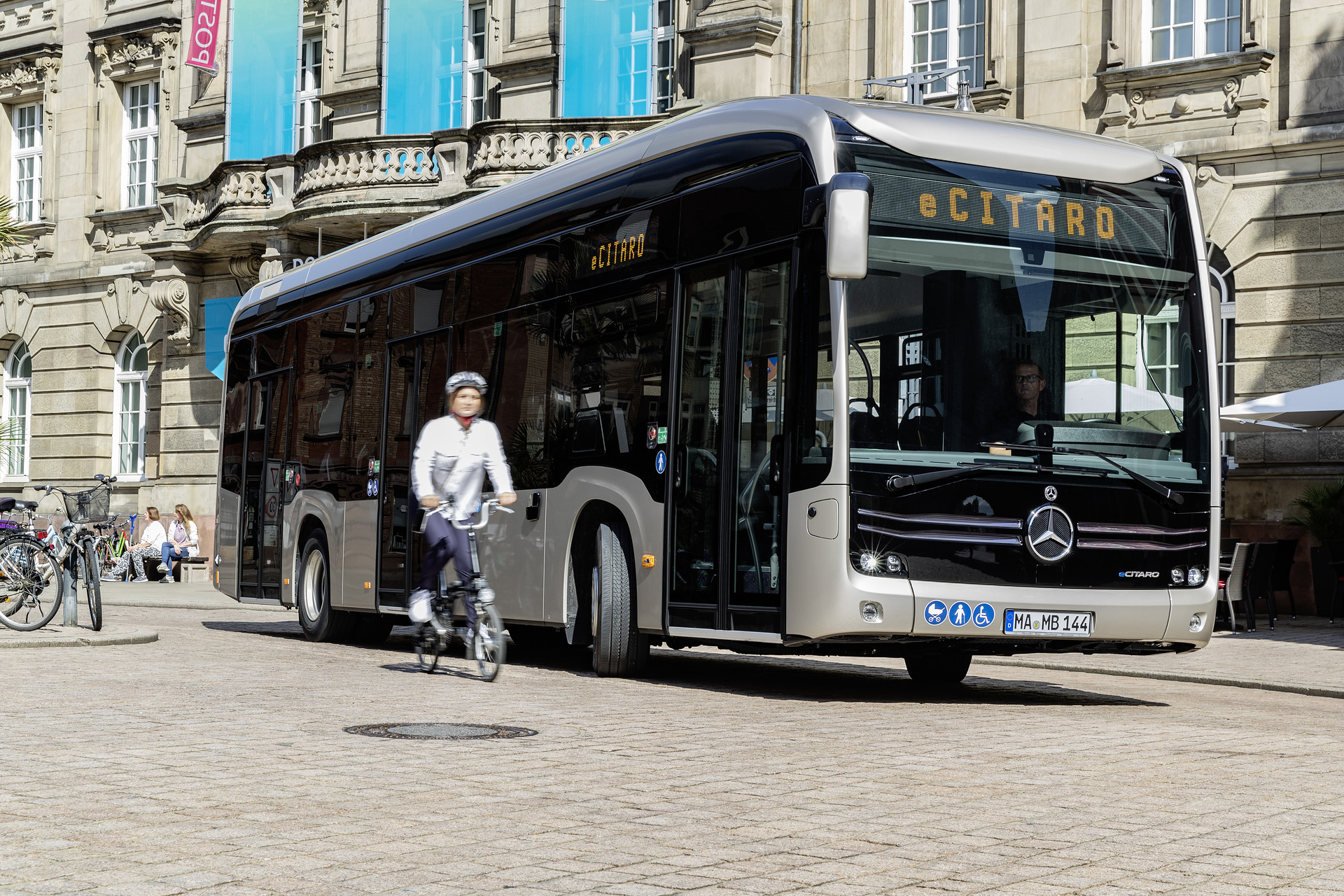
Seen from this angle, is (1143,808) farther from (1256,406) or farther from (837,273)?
(1256,406)

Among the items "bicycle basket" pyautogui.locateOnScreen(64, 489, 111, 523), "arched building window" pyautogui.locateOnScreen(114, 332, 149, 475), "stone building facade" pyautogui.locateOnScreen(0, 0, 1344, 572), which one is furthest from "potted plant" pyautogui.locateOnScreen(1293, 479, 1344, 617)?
"arched building window" pyautogui.locateOnScreen(114, 332, 149, 475)

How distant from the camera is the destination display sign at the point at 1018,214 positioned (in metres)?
9.91

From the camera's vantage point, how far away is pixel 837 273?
30.3ft

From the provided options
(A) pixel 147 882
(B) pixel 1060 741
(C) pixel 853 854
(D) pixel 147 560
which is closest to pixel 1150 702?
(B) pixel 1060 741

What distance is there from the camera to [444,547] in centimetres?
1126

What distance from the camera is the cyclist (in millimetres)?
11219

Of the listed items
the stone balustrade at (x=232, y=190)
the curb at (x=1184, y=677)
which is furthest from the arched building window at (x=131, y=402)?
the curb at (x=1184, y=677)

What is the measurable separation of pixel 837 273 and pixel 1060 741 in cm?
261

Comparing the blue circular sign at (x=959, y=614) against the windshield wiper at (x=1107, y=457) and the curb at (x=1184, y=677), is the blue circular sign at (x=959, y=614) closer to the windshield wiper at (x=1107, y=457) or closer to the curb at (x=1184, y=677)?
the windshield wiper at (x=1107, y=457)

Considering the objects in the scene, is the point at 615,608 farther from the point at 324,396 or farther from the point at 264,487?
the point at 264,487

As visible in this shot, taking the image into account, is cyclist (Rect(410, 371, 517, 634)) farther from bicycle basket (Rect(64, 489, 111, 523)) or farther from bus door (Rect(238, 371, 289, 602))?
bus door (Rect(238, 371, 289, 602))

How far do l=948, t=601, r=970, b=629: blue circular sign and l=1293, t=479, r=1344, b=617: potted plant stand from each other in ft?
36.9

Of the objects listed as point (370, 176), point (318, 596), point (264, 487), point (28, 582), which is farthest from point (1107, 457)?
point (370, 176)

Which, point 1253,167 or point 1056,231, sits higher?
point 1253,167
